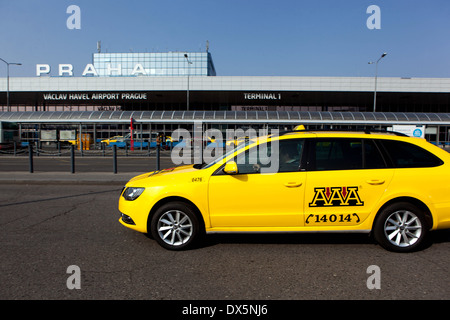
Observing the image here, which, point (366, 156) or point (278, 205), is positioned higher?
point (366, 156)

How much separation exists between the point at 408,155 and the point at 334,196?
1290 mm

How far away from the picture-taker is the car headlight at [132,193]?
471cm

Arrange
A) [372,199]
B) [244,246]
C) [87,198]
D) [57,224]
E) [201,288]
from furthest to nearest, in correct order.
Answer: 1. [87,198]
2. [57,224]
3. [244,246]
4. [372,199]
5. [201,288]

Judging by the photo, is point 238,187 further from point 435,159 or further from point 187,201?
point 435,159

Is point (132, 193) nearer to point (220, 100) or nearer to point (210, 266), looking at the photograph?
point (210, 266)

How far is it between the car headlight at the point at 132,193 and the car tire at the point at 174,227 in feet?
1.30

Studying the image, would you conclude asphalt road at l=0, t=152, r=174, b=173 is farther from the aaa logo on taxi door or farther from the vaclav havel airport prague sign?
the vaclav havel airport prague sign

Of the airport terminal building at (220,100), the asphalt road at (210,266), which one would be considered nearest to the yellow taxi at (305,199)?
the asphalt road at (210,266)

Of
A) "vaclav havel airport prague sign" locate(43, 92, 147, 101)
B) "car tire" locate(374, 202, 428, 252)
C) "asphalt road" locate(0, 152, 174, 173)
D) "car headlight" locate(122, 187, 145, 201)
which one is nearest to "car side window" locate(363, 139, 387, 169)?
"car tire" locate(374, 202, 428, 252)

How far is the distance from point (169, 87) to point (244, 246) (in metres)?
42.9

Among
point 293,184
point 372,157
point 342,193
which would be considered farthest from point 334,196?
point 372,157

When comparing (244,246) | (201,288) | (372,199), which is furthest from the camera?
(244,246)

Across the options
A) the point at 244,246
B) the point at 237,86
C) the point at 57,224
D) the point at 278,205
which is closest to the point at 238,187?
the point at 278,205

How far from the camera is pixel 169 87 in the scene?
45469mm
